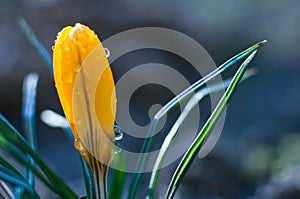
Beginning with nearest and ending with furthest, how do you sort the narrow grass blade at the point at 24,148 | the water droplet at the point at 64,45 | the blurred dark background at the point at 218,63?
the water droplet at the point at 64,45
the narrow grass blade at the point at 24,148
the blurred dark background at the point at 218,63

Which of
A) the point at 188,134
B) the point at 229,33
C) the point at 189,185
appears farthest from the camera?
the point at 229,33

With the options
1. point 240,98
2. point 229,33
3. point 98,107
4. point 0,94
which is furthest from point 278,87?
point 98,107

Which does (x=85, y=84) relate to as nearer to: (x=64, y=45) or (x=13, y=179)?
(x=64, y=45)

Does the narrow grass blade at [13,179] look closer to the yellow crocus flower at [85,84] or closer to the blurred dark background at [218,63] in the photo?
the yellow crocus flower at [85,84]

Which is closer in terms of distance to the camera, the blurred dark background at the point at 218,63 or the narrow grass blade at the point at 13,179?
the narrow grass blade at the point at 13,179

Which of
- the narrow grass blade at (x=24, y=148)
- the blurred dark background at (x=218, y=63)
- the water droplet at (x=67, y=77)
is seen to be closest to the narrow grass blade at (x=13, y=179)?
the narrow grass blade at (x=24, y=148)

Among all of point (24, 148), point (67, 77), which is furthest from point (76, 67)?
point (24, 148)

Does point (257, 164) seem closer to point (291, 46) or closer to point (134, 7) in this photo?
point (291, 46)
